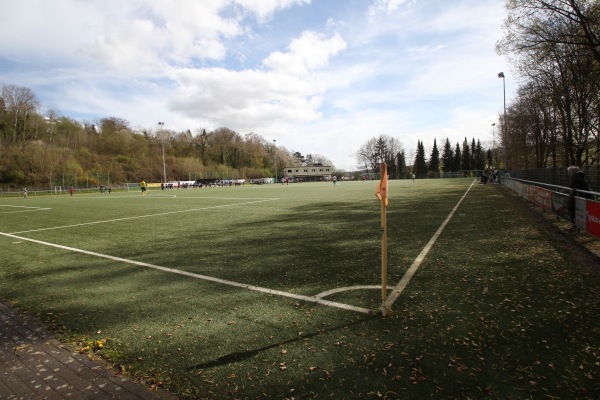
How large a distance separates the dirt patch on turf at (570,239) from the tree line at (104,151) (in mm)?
68443

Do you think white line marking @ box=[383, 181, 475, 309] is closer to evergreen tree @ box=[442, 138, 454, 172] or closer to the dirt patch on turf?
the dirt patch on turf

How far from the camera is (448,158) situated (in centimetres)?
12162

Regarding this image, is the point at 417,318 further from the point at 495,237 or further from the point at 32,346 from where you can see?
the point at 495,237

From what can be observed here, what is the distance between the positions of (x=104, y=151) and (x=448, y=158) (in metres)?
113

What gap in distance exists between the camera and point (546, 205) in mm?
13438

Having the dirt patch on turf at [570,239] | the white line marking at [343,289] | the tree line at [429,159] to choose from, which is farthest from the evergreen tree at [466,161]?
the white line marking at [343,289]

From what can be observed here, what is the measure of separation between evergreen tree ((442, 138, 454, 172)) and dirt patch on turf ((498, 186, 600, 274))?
389ft

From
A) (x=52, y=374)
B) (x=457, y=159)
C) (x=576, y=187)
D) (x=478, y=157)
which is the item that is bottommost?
(x=52, y=374)

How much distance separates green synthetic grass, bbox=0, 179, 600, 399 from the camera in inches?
Result: 115

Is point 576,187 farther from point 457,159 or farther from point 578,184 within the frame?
point 457,159

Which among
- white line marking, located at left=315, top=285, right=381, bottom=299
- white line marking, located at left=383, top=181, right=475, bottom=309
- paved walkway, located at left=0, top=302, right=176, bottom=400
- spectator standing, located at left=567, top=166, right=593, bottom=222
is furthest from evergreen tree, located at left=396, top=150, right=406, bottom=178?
paved walkway, located at left=0, top=302, right=176, bottom=400

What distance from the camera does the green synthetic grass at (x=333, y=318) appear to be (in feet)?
9.62

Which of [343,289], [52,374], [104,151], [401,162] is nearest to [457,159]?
[401,162]

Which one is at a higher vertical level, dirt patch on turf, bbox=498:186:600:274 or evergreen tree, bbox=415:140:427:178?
evergreen tree, bbox=415:140:427:178
